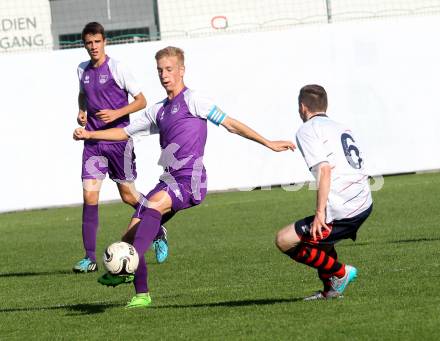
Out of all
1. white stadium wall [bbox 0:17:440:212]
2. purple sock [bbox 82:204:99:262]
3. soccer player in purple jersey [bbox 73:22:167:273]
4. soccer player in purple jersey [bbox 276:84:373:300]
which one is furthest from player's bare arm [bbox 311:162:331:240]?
white stadium wall [bbox 0:17:440:212]

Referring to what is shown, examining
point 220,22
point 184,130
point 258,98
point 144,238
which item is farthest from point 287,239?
point 220,22

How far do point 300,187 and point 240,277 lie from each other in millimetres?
9299

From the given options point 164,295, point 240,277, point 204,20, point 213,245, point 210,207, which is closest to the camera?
point 164,295

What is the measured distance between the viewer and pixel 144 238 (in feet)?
26.5

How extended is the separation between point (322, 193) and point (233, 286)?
6.39 ft

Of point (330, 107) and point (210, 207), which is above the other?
point (330, 107)

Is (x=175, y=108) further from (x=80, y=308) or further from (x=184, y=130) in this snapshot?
(x=80, y=308)

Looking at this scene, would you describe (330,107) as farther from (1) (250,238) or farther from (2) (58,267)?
(2) (58,267)

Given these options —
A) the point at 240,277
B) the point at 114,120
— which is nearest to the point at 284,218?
the point at 114,120

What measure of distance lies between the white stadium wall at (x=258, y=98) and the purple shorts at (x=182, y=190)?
9.74 m

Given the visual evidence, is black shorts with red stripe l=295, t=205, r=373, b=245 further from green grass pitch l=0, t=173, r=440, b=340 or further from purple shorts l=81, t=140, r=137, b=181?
purple shorts l=81, t=140, r=137, b=181

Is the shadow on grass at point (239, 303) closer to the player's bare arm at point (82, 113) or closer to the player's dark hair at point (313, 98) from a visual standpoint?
the player's dark hair at point (313, 98)

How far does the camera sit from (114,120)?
11.2 meters

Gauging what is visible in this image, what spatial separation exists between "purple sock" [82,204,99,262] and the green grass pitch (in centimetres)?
32
